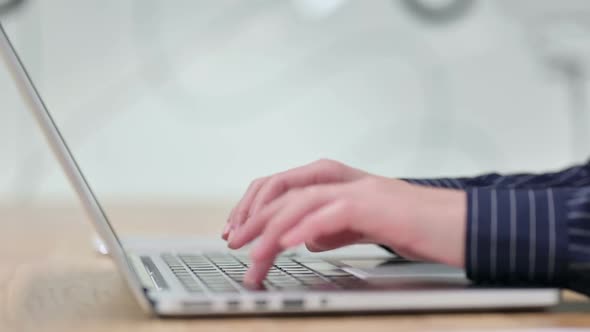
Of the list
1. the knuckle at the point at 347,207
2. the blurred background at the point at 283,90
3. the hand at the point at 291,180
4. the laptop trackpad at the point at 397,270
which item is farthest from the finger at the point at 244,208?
the blurred background at the point at 283,90

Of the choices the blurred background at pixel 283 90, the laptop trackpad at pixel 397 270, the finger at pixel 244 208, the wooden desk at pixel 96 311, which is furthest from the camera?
the blurred background at pixel 283 90

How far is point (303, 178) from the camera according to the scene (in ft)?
2.22

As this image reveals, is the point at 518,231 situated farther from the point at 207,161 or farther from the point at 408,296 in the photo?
the point at 207,161

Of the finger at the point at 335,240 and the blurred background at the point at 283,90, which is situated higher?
the finger at the point at 335,240

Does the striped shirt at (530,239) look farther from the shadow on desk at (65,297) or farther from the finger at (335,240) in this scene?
the shadow on desk at (65,297)

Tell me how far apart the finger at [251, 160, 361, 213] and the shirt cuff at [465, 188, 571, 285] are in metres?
0.18

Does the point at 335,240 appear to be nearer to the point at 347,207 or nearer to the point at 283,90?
the point at 347,207

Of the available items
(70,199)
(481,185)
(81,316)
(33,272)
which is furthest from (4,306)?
(70,199)

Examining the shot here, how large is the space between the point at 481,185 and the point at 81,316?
0.51 meters

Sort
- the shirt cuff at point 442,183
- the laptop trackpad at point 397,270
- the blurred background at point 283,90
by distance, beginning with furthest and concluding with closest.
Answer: the blurred background at point 283,90
the shirt cuff at point 442,183
the laptop trackpad at point 397,270

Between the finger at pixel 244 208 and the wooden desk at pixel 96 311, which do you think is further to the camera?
the finger at pixel 244 208

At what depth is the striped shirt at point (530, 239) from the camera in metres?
0.52

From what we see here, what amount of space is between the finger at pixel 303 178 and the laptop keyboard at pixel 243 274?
2.5 inches

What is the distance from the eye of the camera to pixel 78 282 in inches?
25.4
